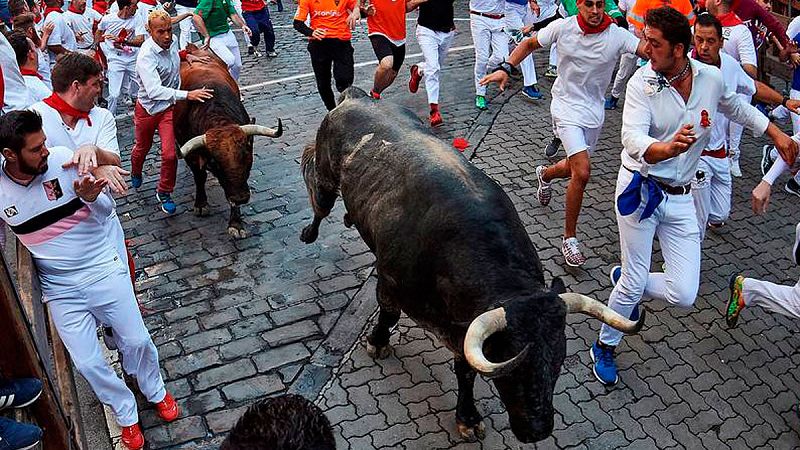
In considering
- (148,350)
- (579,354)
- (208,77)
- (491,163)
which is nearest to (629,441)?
(579,354)

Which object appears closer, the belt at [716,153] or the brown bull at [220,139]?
the belt at [716,153]

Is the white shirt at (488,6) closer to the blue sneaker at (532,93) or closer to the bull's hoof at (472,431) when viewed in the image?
the blue sneaker at (532,93)

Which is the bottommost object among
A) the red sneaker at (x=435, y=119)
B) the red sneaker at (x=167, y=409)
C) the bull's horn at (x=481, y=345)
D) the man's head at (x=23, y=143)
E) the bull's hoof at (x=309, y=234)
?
the red sneaker at (x=435, y=119)

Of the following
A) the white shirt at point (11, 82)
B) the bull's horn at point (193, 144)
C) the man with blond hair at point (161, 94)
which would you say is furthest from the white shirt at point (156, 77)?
the white shirt at point (11, 82)

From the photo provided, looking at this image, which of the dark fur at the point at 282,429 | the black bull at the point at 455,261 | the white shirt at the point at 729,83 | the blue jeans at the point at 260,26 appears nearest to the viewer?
the dark fur at the point at 282,429

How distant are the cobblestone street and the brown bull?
44 cm

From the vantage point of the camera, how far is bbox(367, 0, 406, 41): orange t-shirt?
1053 cm

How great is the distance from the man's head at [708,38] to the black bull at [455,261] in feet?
8.28

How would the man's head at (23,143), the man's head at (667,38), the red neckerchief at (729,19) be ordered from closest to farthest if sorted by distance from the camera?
the man's head at (23,143) < the man's head at (667,38) < the red neckerchief at (729,19)

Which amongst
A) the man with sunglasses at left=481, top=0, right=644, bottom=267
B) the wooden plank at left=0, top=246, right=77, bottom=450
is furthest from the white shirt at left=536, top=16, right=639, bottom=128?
the wooden plank at left=0, top=246, right=77, bottom=450

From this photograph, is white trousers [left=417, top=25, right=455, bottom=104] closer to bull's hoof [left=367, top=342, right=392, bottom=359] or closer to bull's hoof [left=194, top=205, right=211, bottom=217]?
bull's hoof [left=194, top=205, right=211, bottom=217]

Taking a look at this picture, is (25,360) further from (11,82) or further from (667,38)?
(667,38)

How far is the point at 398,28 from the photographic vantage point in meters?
10.7

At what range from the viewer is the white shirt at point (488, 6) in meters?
11.3
